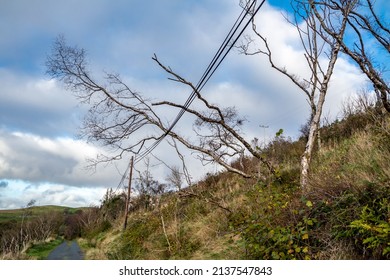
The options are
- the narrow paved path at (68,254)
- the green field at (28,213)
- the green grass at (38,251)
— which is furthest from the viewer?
the green field at (28,213)

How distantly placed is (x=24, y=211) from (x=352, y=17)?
72222 mm

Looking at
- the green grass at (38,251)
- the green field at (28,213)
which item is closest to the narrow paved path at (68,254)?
the green grass at (38,251)

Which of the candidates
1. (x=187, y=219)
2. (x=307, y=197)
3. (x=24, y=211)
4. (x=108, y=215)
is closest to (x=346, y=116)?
(x=187, y=219)

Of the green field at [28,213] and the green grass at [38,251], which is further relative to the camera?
the green field at [28,213]

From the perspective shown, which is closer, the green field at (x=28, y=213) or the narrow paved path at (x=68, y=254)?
the narrow paved path at (x=68, y=254)

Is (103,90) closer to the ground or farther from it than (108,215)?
farther from it

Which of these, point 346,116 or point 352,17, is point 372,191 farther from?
point 346,116

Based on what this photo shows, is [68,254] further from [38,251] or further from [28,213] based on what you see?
[28,213]

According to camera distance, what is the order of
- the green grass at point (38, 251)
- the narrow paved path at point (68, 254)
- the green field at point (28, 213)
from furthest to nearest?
the green field at point (28, 213)
the green grass at point (38, 251)
the narrow paved path at point (68, 254)

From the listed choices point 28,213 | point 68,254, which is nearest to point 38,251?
point 68,254

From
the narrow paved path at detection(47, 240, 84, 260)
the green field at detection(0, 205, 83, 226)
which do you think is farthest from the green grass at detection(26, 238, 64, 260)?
the green field at detection(0, 205, 83, 226)

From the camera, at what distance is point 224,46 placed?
303 inches

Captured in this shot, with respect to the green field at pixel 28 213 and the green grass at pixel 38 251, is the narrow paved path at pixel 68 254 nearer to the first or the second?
the green grass at pixel 38 251

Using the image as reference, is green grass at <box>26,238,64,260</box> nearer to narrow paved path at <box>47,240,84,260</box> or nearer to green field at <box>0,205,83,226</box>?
narrow paved path at <box>47,240,84,260</box>
